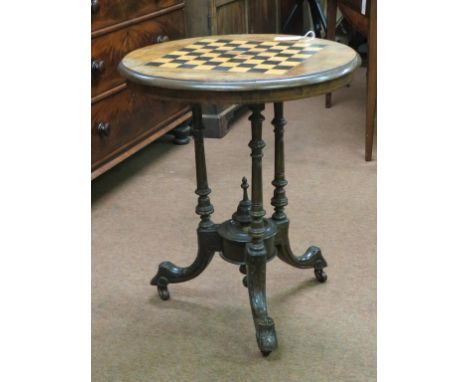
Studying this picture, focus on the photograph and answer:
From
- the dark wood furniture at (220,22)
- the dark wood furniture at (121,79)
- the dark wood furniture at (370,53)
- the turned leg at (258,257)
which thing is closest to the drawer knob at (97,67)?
the dark wood furniture at (121,79)

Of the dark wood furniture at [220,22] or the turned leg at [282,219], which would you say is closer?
the turned leg at [282,219]

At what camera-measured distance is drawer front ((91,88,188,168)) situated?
2.84 meters

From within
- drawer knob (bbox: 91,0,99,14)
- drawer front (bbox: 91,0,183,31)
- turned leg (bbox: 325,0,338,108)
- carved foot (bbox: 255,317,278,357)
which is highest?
drawer knob (bbox: 91,0,99,14)

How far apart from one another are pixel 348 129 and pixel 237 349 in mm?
2065

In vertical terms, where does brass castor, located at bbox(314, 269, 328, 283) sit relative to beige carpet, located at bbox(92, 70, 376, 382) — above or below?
above

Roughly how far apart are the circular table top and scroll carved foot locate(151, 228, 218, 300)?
55 cm

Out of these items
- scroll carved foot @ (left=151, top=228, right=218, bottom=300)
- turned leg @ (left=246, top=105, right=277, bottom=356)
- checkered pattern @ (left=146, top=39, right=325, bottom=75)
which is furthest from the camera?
scroll carved foot @ (left=151, top=228, right=218, bottom=300)

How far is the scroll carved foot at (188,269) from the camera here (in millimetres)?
2152

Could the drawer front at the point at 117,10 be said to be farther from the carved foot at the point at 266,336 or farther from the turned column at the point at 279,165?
the carved foot at the point at 266,336

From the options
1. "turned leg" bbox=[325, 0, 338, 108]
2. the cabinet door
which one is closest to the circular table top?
the cabinet door

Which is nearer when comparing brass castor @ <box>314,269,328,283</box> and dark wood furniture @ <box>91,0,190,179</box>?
brass castor @ <box>314,269,328,283</box>

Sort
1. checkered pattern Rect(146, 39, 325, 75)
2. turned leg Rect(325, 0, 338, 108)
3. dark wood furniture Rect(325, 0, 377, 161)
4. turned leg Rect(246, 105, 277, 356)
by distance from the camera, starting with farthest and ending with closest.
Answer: turned leg Rect(325, 0, 338, 108), dark wood furniture Rect(325, 0, 377, 161), turned leg Rect(246, 105, 277, 356), checkered pattern Rect(146, 39, 325, 75)

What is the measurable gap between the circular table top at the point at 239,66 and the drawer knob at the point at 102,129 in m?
0.82

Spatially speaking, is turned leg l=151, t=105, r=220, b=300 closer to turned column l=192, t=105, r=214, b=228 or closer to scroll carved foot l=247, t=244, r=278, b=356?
turned column l=192, t=105, r=214, b=228
